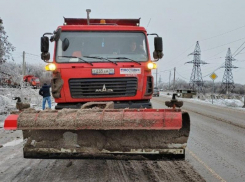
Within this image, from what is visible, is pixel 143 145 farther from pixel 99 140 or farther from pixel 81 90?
pixel 81 90

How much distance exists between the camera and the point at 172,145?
397 centimetres

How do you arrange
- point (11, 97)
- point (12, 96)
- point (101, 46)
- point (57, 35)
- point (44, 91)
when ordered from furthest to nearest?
point (12, 96), point (11, 97), point (44, 91), point (101, 46), point (57, 35)

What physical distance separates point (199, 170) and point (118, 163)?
158 cm

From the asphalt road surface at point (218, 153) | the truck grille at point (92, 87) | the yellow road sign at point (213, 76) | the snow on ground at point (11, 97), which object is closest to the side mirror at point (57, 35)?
the truck grille at point (92, 87)

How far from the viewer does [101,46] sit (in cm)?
586

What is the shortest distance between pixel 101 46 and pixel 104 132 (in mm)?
2397

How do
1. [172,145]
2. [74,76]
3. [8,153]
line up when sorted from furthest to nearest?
[8,153] < [74,76] < [172,145]

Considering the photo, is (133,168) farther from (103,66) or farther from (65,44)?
(65,44)

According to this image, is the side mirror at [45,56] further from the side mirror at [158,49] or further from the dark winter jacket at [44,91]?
the dark winter jacket at [44,91]

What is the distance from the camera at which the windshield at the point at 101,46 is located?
567cm

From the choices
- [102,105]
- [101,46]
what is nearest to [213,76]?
[101,46]

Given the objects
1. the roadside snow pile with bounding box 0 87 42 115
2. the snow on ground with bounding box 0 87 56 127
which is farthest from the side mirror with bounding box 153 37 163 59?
the roadside snow pile with bounding box 0 87 42 115

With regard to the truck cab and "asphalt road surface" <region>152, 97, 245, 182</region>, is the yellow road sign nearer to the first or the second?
"asphalt road surface" <region>152, 97, 245, 182</region>

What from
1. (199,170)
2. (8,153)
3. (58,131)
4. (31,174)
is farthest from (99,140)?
(8,153)
